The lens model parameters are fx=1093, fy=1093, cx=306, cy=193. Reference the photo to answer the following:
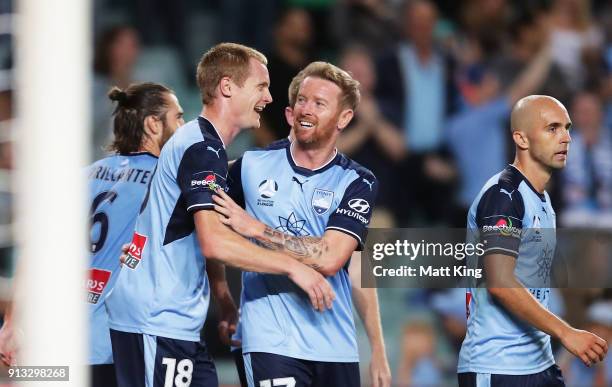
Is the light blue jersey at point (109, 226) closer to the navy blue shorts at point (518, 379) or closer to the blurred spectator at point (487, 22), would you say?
the navy blue shorts at point (518, 379)

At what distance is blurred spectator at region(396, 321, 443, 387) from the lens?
7652mm

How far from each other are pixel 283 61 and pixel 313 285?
12.0 ft

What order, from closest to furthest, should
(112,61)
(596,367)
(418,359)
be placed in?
(596,367), (418,359), (112,61)

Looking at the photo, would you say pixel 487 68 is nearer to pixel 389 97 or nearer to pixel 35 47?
pixel 389 97

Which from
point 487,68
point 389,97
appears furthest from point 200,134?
point 487,68

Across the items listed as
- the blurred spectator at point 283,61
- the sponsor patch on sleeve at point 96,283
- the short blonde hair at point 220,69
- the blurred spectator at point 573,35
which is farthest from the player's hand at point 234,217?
the blurred spectator at point 573,35

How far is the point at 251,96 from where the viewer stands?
5047 mm

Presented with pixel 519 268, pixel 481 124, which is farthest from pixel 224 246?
pixel 481 124

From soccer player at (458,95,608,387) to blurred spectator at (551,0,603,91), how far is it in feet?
13.9

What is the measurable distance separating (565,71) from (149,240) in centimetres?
516

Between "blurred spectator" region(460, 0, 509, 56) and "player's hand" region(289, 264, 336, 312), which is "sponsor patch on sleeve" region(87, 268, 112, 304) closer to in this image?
"player's hand" region(289, 264, 336, 312)

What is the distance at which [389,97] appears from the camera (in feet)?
28.0

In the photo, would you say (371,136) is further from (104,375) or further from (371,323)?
(104,375)

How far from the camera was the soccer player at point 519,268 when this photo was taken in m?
4.82
